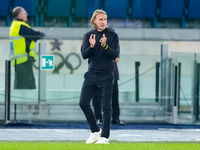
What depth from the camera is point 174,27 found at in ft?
43.5

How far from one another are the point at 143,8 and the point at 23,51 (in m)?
4.79

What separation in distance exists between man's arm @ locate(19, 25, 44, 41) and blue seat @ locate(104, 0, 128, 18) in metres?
4.27

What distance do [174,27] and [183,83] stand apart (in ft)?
14.8

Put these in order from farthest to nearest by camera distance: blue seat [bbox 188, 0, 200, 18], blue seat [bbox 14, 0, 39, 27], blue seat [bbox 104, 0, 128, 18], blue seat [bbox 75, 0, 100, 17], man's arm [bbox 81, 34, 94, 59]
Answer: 1. blue seat [bbox 188, 0, 200, 18]
2. blue seat [bbox 104, 0, 128, 18]
3. blue seat [bbox 75, 0, 100, 17]
4. blue seat [bbox 14, 0, 39, 27]
5. man's arm [bbox 81, 34, 94, 59]

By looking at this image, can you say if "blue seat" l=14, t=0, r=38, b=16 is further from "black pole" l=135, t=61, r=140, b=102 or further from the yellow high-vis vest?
"black pole" l=135, t=61, r=140, b=102

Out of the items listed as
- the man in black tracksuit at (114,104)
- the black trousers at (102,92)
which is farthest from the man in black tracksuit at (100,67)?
the man in black tracksuit at (114,104)

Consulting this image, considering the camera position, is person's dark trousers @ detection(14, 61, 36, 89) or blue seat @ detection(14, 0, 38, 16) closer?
person's dark trousers @ detection(14, 61, 36, 89)

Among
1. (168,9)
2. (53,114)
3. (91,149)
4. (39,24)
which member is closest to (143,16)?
(168,9)

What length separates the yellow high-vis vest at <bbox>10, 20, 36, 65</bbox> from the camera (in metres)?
8.56

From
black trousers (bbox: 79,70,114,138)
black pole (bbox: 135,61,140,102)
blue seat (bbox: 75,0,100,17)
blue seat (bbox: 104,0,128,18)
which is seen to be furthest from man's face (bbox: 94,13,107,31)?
blue seat (bbox: 104,0,128,18)

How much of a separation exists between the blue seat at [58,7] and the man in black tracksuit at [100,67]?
774cm

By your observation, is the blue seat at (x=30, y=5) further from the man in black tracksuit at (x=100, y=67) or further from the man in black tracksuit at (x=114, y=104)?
the man in black tracksuit at (x=100, y=67)

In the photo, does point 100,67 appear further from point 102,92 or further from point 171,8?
point 171,8

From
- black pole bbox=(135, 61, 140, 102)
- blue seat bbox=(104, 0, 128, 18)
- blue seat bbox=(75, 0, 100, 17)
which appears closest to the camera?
black pole bbox=(135, 61, 140, 102)
